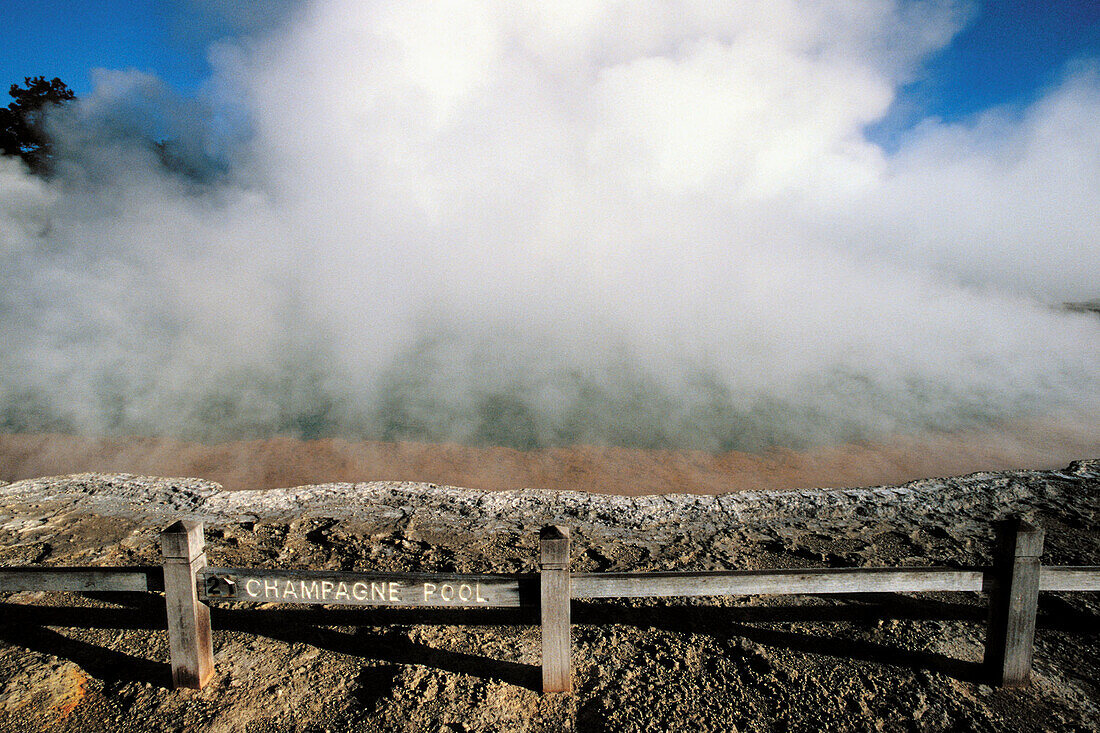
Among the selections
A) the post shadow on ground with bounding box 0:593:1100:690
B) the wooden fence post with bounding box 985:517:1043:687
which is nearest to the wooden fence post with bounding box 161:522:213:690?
the post shadow on ground with bounding box 0:593:1100:690

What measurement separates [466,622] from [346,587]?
2.22 feet

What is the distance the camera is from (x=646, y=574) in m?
2.03

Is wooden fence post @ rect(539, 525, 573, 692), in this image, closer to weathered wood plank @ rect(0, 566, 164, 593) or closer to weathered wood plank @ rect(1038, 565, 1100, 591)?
weathered wood plank @ rect(0, 566, 164, 593)

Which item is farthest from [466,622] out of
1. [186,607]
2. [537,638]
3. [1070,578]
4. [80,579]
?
[1070,578]

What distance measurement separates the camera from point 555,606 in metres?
1.96

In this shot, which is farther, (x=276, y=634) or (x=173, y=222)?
(x=173, y=222)

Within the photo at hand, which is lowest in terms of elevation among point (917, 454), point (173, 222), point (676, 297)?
point (917, 454)

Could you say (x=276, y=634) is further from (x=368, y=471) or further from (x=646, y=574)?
(x=368, y=471)

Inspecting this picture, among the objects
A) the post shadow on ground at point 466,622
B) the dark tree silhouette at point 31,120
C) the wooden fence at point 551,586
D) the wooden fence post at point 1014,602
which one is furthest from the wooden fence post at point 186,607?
the dark tree silhouette at point 31,120

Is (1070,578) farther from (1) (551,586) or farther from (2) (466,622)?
(2) (466,622)

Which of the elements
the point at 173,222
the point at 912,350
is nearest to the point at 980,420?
the point at 912,350

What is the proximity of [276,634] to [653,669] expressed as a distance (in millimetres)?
1572

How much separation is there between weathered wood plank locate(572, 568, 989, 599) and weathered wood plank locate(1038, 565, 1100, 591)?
20 cm

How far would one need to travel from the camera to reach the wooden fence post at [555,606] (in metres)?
1.93
